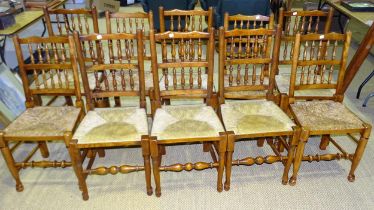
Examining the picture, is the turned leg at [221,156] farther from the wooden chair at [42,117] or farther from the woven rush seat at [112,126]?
the wooden chair at [42,117]

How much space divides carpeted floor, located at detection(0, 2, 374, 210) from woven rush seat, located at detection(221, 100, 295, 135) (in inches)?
17.8

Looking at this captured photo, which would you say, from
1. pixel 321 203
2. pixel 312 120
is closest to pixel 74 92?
pixel 312 120

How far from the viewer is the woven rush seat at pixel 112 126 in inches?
73.5

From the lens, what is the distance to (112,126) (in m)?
1.97

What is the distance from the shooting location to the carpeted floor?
2.04 meters

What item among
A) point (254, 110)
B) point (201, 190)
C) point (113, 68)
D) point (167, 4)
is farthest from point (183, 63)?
point (167, 4)

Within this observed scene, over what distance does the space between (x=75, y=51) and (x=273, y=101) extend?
132 centimetres

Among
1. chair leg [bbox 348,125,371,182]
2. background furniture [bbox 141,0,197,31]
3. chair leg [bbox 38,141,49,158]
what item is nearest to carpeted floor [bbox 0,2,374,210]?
chair leg [bbox 348,125,371,182]

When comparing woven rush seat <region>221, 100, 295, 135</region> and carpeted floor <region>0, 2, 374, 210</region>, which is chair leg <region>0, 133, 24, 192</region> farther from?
woven rush seat <region>221, 100, 295, 135</region>

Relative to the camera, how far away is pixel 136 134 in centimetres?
190

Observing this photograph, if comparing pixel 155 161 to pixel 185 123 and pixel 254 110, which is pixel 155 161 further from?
pixel 254 110

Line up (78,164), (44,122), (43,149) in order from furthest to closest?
(43,149) < (44,122) < (78,164)

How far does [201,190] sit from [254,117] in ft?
1.91

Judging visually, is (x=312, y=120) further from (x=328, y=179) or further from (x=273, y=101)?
(x=328, y=179)
